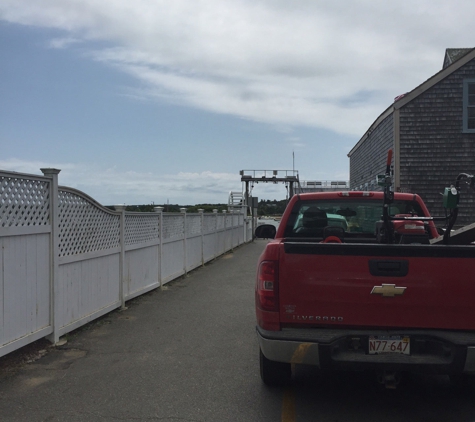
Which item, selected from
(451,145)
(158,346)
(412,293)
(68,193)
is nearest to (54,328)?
(158,346)

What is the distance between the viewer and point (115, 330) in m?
7.21

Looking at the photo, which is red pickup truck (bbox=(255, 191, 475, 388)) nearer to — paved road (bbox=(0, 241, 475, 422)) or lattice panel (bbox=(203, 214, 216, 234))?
paved road (bbox=(0, 241, 475, 422))

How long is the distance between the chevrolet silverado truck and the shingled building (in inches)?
638

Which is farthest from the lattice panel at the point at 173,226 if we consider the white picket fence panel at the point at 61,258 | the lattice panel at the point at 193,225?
the white picket fence panel at the point at 61,258

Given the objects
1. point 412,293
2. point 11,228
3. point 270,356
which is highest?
point 11,228

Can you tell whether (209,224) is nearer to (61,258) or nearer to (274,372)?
(61,258)

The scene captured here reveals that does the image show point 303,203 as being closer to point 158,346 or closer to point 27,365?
point 158,346

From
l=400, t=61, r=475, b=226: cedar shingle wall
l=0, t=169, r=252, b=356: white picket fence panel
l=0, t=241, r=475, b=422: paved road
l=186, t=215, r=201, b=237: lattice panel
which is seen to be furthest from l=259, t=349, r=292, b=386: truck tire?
l=400, t=61, r=475, b=226: cedar shingle wall

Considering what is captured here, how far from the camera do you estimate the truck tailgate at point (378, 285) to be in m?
3.83

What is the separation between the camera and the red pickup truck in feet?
12.6

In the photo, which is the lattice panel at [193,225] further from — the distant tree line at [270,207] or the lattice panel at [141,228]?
the distant tree line at [270,207]

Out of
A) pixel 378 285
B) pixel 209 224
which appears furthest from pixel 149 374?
pixel 209 224

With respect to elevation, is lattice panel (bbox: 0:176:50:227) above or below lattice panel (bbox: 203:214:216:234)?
above

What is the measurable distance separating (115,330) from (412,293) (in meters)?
4.55
